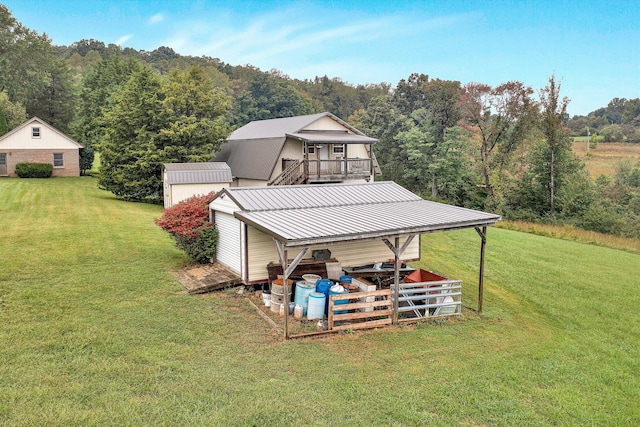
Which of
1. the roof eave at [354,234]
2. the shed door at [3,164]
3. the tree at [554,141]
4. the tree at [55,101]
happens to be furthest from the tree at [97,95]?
the tree at [554,141]

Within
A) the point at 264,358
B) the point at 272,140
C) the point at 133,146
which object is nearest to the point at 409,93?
the point at 272,140

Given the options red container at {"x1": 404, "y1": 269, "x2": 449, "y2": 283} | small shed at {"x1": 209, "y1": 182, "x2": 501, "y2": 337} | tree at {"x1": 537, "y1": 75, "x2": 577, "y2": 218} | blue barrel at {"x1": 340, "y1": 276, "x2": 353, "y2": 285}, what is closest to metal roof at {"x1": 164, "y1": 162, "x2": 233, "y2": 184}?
small shed at {"x1": 209, "y1": 182, "x2": 501, "y2": 337}

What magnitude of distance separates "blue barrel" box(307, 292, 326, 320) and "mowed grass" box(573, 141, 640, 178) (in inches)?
1719

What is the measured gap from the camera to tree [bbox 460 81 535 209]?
125 feet

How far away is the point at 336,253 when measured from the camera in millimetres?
13195

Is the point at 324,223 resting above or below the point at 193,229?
above

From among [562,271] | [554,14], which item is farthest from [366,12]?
[562,271]

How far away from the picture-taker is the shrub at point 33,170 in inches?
1357

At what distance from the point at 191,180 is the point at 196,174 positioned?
1.54ft

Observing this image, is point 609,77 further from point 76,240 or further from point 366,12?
point 76,240

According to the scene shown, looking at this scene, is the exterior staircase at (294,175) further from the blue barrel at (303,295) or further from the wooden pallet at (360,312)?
the wooden pallet at (360,312)

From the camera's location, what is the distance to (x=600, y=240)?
2644 cm

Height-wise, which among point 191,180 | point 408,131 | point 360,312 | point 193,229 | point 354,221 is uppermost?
point 408,131

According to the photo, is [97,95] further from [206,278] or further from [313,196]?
[206,278]
